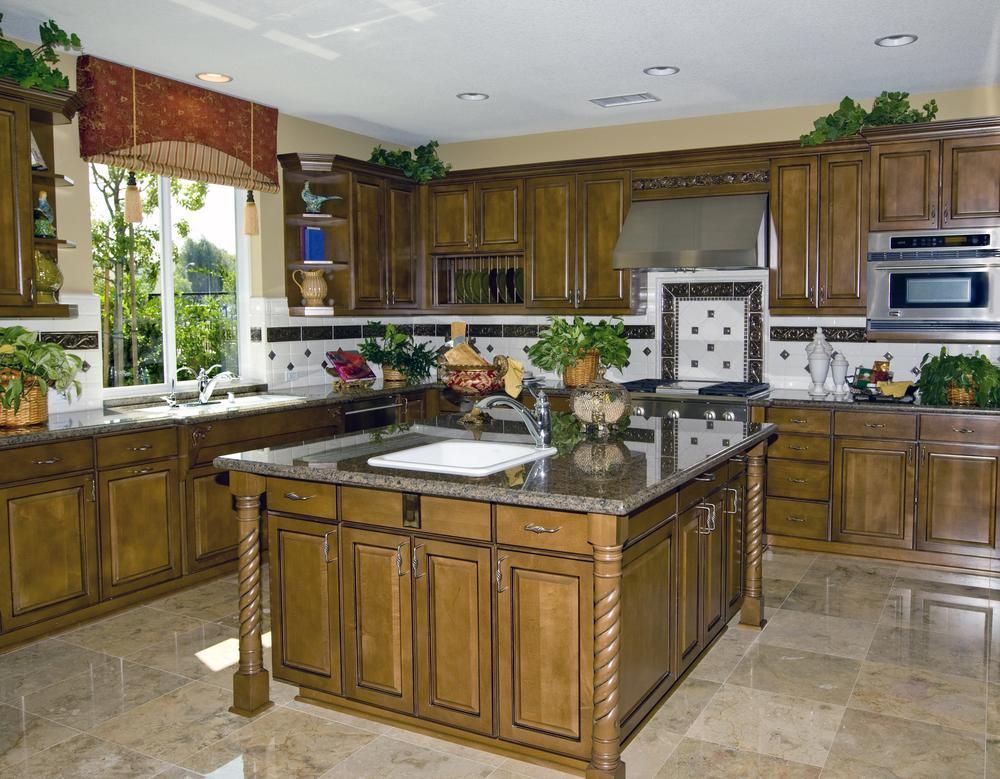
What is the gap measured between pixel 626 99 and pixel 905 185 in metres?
1.79

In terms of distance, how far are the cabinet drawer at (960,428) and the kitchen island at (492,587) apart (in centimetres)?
215

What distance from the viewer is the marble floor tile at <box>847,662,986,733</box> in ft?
10.9

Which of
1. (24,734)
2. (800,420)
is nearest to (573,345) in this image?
(800,420)

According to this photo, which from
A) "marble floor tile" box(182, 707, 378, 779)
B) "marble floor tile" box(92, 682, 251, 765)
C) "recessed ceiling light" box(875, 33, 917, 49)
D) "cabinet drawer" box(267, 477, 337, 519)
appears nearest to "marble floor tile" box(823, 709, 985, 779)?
"marble floor tile" box(182, 707, 378, 779)

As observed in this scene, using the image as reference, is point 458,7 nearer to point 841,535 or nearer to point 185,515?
point 185,515

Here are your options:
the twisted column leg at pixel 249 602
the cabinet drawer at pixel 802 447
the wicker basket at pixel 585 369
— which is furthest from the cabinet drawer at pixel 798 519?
the twisted column leg at pixel 249 602

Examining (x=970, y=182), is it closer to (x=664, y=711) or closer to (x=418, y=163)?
(x=664, y=711)

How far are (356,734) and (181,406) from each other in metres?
2.58

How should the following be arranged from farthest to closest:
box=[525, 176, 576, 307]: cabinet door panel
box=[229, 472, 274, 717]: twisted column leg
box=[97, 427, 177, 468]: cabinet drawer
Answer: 1. box=[525, 176, 576, 307]: cabinet door panel
2. box=[97, 427, 177, 468]: cabinet drawer
3. box=[229, 472, 274, 717]: twisted column leg

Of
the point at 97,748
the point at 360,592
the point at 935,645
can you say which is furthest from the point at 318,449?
the point at 935,645

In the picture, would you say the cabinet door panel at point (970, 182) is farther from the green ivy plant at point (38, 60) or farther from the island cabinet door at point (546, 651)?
the green ivy plant at point (38, 60)

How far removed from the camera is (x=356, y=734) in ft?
10.4

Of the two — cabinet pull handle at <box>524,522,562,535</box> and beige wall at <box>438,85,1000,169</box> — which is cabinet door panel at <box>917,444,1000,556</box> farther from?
cabinet pull handle at <box>524,522,562,535</box>

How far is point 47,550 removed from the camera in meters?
4.07
